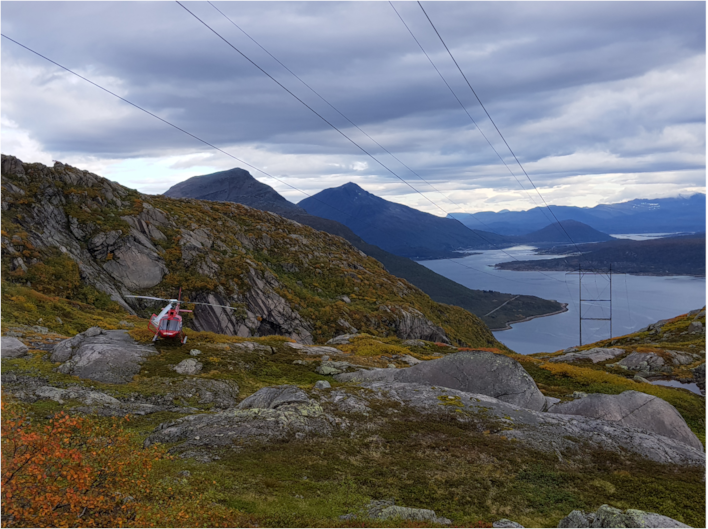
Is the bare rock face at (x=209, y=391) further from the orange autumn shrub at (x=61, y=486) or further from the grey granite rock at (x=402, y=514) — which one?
the grey granite rock at (x=402, y=514)

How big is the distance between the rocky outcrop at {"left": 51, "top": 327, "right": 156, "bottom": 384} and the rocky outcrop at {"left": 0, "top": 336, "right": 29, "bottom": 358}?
167cm

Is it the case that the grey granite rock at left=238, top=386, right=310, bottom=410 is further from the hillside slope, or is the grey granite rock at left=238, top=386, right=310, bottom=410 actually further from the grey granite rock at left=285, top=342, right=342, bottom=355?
the hillside slope

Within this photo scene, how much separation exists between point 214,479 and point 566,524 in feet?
39.5

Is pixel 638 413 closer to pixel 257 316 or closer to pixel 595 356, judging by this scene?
pixel 595 356

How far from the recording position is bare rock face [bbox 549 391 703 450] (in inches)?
963

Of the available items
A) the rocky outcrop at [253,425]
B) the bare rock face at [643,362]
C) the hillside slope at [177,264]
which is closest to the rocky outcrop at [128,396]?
the rocky outcrop at [253,425]

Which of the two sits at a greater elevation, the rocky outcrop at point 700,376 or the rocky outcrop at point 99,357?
the rocky outcrop at point 99,357

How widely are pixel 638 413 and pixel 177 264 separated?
56.8 metres

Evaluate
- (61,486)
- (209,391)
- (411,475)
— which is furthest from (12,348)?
(411,475)

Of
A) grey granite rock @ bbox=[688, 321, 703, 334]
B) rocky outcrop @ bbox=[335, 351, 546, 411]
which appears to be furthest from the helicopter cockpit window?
grey granite rock @ bbox=[688, 321, 703, 334]

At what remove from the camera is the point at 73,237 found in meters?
56.3

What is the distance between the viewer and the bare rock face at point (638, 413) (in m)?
24.5

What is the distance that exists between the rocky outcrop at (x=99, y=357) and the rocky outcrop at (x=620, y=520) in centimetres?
2533

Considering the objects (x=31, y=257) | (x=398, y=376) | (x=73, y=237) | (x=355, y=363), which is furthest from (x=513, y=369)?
(x=73, y=237)
